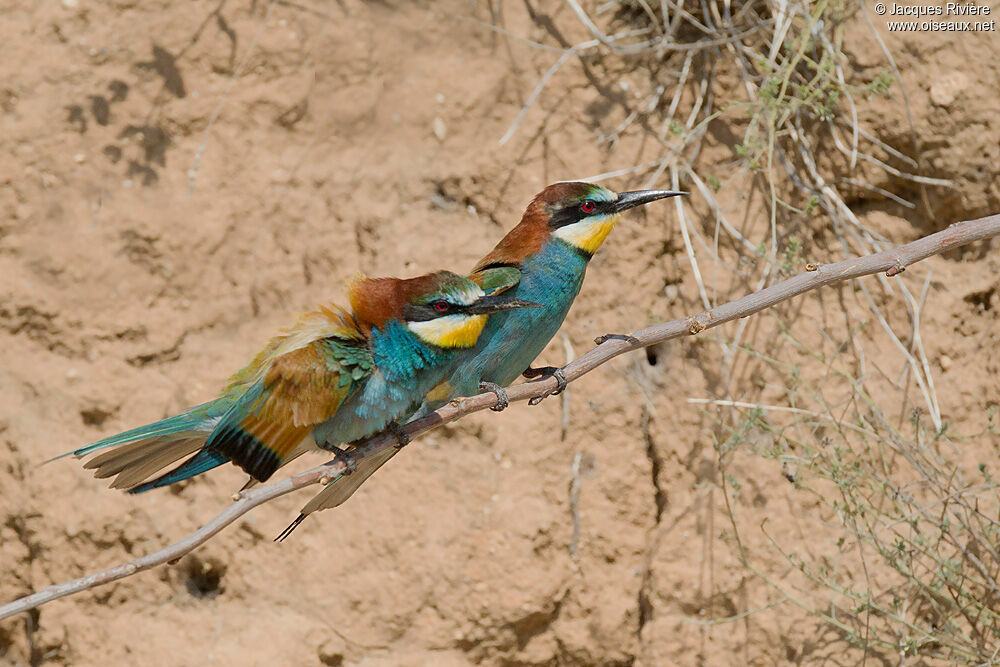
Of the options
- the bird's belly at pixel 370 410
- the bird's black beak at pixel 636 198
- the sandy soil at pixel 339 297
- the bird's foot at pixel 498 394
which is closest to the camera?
the bird's foot at pixel 498 394

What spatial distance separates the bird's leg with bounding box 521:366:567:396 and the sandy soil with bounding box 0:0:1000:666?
0.36 m

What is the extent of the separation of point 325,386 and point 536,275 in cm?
60

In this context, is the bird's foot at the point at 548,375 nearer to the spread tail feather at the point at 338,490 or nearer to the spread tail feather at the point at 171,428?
the spread tail feather at the point at 338,490

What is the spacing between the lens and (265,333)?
261cm

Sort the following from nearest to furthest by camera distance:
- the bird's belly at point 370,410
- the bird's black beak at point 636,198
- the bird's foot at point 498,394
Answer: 1. the bird's foot at point 498,394
2. the bird's belly at point 370,410
3. the bird's black beak at point 636,198

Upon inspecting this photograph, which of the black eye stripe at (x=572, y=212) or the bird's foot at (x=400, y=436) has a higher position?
the black eye stripe at (x=572, y=212)

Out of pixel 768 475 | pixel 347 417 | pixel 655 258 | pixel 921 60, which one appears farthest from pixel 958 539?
pixel 347 417

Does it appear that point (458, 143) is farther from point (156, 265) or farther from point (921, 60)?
point (921, 60)

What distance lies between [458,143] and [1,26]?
3.86 feet

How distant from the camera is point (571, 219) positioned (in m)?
2.28

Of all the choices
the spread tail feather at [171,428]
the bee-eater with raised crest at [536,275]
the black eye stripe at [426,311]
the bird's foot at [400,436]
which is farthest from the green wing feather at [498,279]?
the spread tail feather at [171,428]

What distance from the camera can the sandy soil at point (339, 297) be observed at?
8.31 feet

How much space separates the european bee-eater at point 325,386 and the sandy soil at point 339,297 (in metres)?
0.64

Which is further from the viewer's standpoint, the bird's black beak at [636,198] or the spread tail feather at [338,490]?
the bird's black beak at [636,198]
